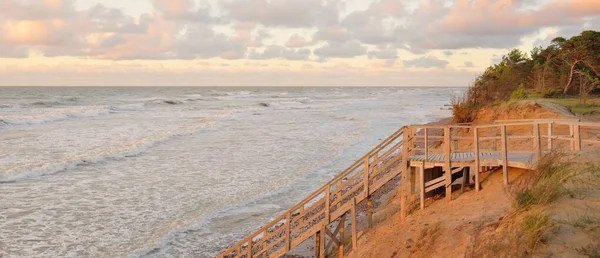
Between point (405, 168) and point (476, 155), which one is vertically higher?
point (476, 155)

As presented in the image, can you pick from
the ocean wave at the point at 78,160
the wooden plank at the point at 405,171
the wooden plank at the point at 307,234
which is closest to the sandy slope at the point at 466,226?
the wooden plank at the point at 405,171

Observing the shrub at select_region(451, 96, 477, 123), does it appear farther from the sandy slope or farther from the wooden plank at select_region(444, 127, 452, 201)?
the wooden plank at select_region(444, 127, 452, 201)

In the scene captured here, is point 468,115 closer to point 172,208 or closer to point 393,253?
point 172,208

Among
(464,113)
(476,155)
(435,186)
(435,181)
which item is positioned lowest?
(435,186)

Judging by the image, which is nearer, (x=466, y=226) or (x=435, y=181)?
(x=466, y=226)

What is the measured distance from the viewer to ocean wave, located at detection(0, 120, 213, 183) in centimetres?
2291

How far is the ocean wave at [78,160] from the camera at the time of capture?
2291 centimetres

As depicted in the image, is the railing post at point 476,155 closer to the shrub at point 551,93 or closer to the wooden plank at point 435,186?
the wooden plank at point 435,186

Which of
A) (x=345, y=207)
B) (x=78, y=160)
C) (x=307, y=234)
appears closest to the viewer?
(x=345, y=207)

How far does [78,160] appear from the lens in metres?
26.4

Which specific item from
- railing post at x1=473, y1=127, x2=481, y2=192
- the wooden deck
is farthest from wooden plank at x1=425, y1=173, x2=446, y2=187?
→ railing post at x1=473, y1=127, x2=481, y2=192

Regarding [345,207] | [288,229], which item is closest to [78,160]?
[288,229]

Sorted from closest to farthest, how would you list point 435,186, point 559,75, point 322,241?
point 435,186, point 322,241, point 559,75

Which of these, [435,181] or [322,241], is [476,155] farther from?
[322,241]
